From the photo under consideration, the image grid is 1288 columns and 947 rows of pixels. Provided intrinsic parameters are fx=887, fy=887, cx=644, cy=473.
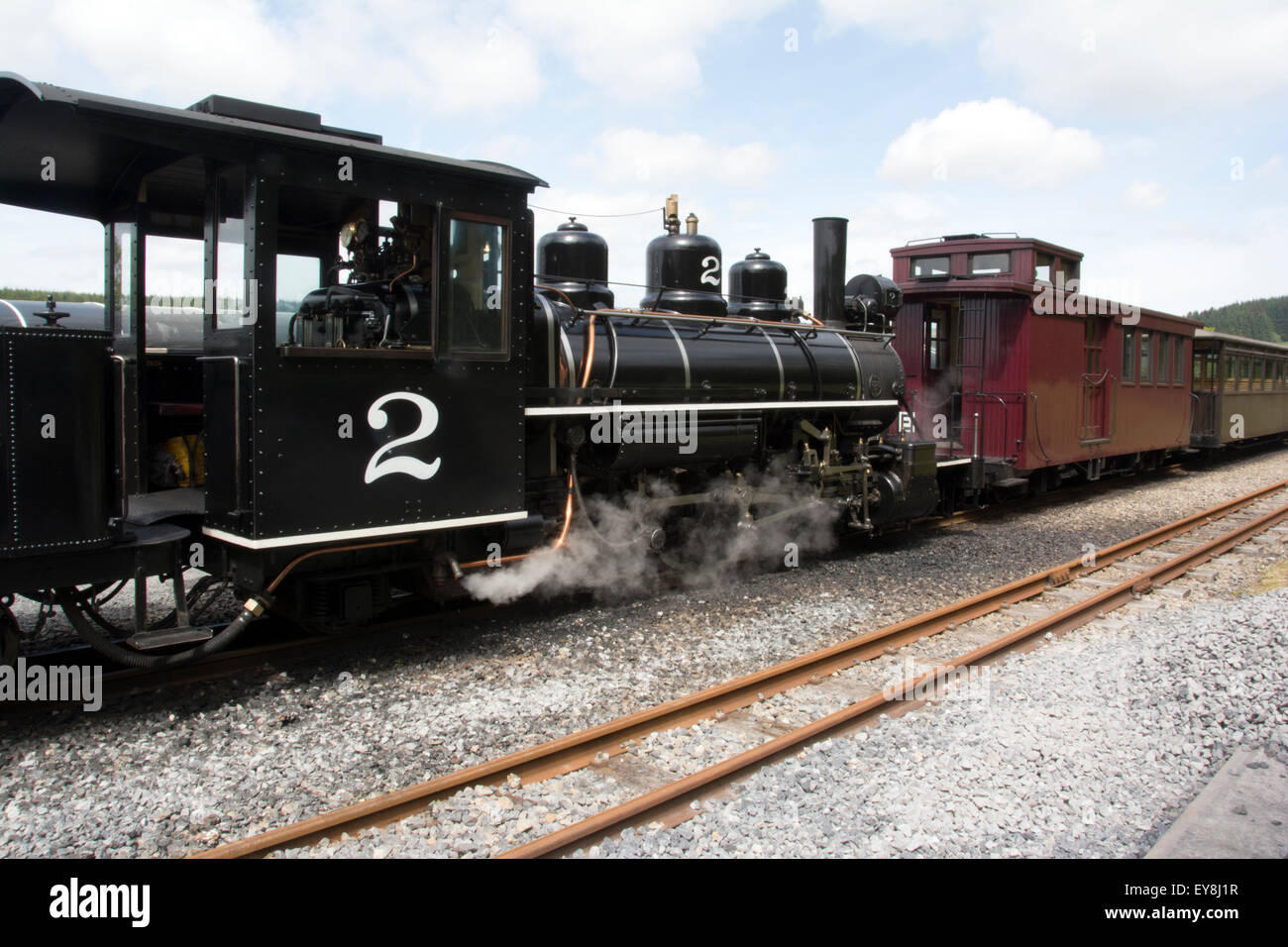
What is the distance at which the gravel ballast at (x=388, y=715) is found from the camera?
12.9 feet

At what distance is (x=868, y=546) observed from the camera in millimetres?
10469

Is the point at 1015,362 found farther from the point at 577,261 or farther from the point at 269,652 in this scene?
the point at 269,652

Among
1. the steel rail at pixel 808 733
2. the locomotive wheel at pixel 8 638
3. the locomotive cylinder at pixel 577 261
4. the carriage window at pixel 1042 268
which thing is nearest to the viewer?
the steel rail at pixel 808 733

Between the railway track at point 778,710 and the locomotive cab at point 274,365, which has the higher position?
the locomotive cab at point 274,365

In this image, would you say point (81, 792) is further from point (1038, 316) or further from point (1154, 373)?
point (1154, 373)

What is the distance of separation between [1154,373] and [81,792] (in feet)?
60.4

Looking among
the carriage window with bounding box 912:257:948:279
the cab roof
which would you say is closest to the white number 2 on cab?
the cab roof

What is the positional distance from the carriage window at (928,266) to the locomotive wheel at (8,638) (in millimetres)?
12770

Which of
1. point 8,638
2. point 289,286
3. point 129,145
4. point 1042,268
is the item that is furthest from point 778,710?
point 1042,268

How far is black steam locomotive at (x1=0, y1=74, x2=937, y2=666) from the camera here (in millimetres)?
4590

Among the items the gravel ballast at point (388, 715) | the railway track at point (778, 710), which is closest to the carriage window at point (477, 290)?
the gravel ballast at point (388, 715)

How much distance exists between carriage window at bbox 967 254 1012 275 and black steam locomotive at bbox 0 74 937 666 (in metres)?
8.02

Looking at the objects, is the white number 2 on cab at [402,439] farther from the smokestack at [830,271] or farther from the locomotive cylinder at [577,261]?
the smokestack at [830,271]

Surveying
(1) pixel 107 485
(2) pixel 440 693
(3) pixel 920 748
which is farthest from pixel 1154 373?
(1) pixel 107 485
